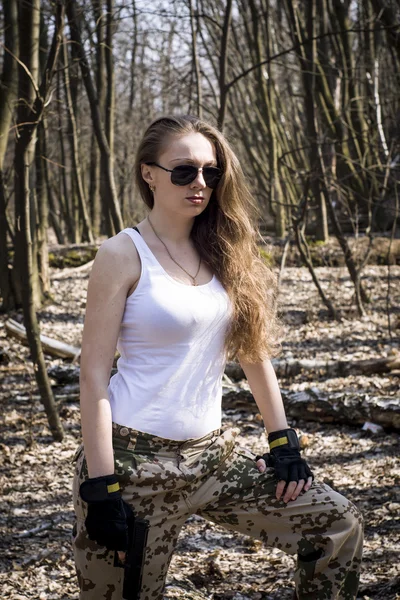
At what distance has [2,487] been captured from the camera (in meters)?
4.70

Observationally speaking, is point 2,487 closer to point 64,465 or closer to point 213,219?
point 64,465

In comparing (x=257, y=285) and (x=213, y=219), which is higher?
(x=213, y=219)

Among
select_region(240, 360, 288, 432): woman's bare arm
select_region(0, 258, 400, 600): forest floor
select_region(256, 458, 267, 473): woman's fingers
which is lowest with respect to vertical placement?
select_region(0, 258, 400, 600): forest floor

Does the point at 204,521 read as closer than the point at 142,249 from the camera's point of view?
No

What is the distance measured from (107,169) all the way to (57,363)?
280 centimetres

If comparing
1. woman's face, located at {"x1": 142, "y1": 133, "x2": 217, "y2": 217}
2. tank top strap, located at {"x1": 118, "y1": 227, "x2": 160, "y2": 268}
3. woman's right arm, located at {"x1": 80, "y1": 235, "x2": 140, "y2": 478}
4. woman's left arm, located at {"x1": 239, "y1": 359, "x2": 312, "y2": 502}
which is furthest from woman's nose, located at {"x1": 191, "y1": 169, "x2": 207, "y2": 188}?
woman's left arm, located at {"x1": 239, "y1": 359, "x2": 312, "y2": 502}

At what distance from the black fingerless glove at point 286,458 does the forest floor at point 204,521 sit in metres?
1.03

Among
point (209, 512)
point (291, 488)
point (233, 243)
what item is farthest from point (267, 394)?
point (233, 243)

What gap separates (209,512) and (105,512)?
18.0 inches

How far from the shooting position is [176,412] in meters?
2.32

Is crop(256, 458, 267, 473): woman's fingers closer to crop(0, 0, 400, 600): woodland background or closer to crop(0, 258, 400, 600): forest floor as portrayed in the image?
crop(0, 0, 400, 600): woodland background

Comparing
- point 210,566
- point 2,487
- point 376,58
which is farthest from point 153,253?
point 376,58

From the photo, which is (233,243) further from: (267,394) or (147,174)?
(267,394)

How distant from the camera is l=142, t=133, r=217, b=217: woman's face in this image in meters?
2.44
